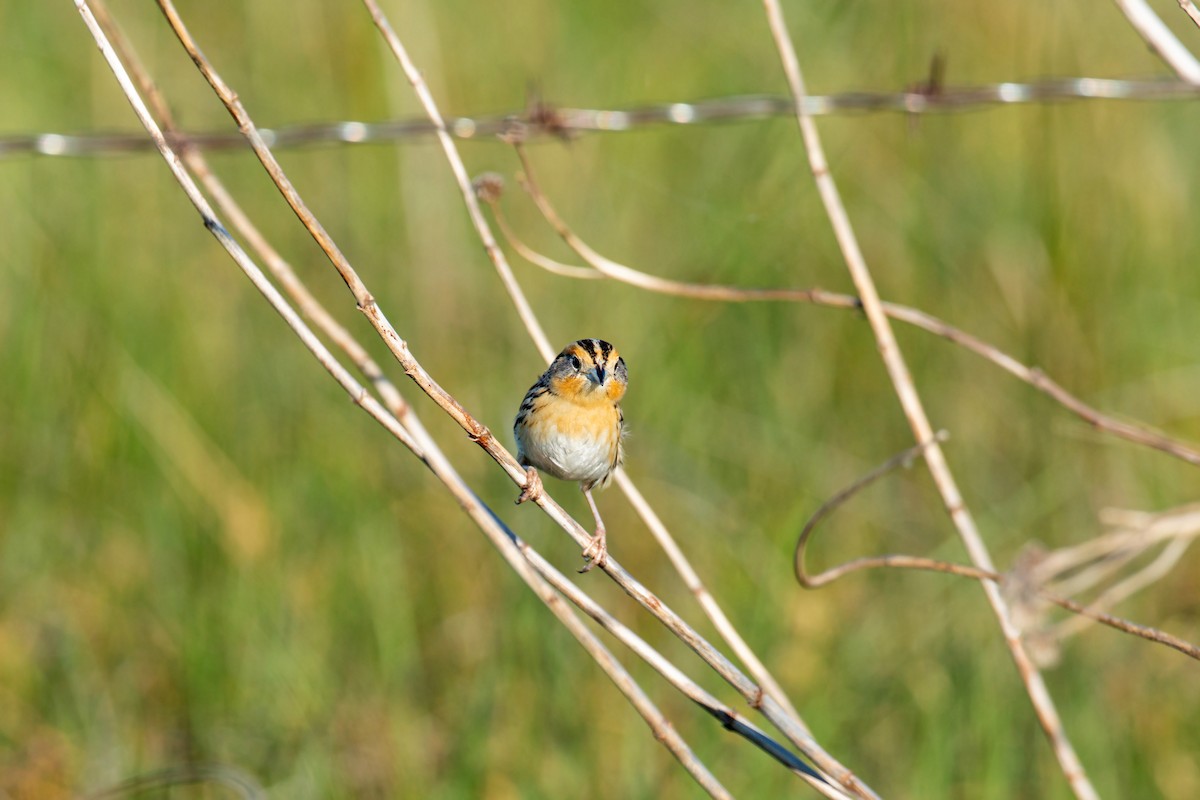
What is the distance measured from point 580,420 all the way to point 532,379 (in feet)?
4.52

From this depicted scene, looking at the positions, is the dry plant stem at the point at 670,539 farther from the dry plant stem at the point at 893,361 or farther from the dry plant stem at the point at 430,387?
the dry plant stem at the point at 430,387

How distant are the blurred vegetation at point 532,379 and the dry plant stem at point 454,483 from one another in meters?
1.71

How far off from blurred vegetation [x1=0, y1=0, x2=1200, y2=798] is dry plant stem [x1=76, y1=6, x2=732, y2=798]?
5.59 feet

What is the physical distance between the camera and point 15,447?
5.12m

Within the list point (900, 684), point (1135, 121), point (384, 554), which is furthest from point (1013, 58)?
point (384, 554)

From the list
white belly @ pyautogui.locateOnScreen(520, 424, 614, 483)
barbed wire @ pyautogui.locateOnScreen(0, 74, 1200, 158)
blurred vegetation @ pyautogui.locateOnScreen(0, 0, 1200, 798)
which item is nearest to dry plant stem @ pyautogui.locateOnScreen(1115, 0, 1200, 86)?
barbed wire @ pyautogui.locateOnScreen(0, 74, 1200, 158)

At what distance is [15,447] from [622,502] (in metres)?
2.30

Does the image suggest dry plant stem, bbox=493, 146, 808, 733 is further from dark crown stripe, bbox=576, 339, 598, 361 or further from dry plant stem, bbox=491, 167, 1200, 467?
A: dark crown stripe, bbox=576, 339, 598, 361

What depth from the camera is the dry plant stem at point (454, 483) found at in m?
2.04

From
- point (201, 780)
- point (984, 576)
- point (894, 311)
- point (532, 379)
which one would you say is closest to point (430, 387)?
point (984, 576)

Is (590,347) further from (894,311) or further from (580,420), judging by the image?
(894,311)

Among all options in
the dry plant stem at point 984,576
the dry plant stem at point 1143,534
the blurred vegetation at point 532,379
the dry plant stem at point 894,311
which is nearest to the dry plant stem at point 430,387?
the dry plant stem at point 984,576

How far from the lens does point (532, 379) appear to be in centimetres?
518

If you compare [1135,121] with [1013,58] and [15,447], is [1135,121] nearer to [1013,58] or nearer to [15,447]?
[1013,58]
